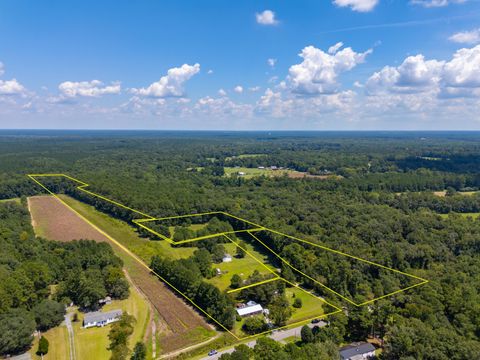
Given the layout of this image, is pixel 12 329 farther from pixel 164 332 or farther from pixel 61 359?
pixel 164 332

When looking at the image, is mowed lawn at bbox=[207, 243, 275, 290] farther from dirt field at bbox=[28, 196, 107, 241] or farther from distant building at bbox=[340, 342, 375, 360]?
dirt field at bbox=[28, 196, 107, 241]

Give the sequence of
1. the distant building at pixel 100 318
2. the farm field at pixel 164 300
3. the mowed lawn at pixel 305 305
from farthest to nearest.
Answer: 1. the mowed lawn at pixel 305 305
2. the distant building at pixel 100 318
3. the farm field at pixel 164 300

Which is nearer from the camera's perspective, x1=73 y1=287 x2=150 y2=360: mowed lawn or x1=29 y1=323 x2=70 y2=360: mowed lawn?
x1=29 y1=323 x2=70 y2=360: mowed lawn

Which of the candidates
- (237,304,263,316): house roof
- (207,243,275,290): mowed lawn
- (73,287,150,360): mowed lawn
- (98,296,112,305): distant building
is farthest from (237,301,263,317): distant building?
(98,296,112,305): distant building

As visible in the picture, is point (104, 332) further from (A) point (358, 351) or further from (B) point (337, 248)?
(B) point (337, 248)

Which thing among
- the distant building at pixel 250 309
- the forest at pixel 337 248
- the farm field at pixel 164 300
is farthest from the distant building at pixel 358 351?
the farm field at pixel 164 300

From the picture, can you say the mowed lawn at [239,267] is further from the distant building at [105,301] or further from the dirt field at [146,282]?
the distant building at [105,301]

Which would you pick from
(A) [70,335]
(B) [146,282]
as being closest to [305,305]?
(B) [146,282]
